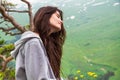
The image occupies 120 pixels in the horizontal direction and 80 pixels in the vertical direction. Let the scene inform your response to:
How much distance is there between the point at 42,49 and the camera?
133 cm

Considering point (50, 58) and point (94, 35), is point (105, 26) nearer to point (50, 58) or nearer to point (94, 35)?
point (94, 35)

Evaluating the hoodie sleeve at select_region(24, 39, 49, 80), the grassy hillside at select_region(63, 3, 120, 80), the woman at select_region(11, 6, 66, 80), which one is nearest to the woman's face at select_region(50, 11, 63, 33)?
the woman at select_region(11, 6, 66, 80)

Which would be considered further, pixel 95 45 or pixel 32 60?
pixel 95 45

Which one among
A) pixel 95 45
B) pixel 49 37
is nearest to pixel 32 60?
pixel 49 37

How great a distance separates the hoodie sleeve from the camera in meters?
1.28

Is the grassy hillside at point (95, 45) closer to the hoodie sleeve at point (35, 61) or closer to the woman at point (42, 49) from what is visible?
the woman at point (42, 49)

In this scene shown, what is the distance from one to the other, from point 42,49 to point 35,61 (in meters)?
0.06

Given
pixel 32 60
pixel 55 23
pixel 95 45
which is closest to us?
pixel 32 60

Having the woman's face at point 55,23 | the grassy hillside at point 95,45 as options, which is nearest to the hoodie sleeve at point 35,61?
the woman's face at point 55,23

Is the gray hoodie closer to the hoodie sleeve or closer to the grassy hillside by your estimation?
the hoodie sleeve

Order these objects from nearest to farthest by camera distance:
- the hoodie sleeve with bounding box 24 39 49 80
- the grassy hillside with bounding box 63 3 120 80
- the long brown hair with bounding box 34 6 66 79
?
the hoodie sleeve with bounding box 24 39 49 80, the long brown hair with bounding box 34 6 66 79, the grassy hillside with bounding box 63 3 120 80

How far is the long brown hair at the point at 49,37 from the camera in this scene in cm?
139

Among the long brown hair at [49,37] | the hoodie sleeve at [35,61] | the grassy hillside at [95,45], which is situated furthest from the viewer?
the grassy hillside at [95,45]

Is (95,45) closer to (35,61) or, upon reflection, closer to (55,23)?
(55,23)
